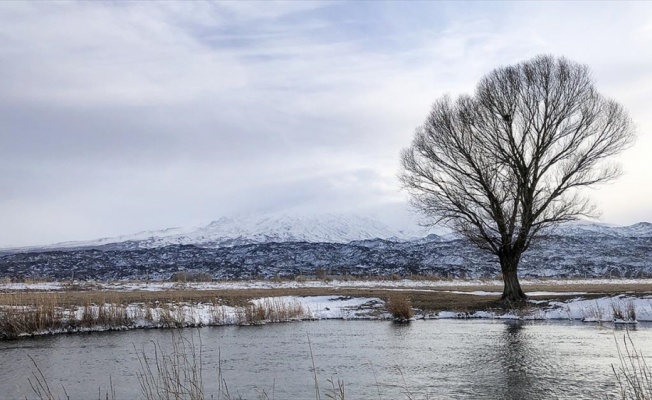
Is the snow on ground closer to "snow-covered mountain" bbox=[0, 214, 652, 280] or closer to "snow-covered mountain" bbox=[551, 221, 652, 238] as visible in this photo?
"snow-covered mountain" bbox=[0, 214, 652, 280]

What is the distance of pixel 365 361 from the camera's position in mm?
16703

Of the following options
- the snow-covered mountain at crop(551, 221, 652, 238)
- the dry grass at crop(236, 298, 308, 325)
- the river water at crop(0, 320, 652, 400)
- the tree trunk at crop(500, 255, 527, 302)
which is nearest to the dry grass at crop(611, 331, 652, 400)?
the river water at crop(0, 320, 652, 400)

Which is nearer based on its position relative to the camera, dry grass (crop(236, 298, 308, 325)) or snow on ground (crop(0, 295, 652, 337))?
snow on ground (crop(0, 295, 652, 337))

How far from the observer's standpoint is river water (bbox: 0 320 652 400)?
12.9 m

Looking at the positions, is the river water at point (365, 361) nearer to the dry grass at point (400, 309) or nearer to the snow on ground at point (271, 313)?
the snow on ground at point (271, 313)

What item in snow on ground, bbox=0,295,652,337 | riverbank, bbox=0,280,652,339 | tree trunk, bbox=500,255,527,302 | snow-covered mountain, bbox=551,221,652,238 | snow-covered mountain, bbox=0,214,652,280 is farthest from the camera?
snow-covered mountain, bbox=551,221,652,238

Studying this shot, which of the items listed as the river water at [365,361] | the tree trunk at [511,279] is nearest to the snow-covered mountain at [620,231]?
the tree trunk at [511,279]

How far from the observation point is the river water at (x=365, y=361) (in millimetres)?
12867

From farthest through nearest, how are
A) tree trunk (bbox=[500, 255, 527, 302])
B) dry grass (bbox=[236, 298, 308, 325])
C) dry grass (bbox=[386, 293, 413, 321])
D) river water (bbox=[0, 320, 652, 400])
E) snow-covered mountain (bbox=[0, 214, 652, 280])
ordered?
1. snow-covered mountain (bbox=[0, 214, 652, 280])
2. tree trunk (bbox=[500, 255, 527, 302])
3. dry grass (bbox=[386, 293, 413, 321])
4. dry grass (bbox=[236, 298, 308, 325])
5. river water (bbox=[0, 320, 652, 400])

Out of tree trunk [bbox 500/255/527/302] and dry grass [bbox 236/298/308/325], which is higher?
tree trunk [bbox 500/255/527/302]

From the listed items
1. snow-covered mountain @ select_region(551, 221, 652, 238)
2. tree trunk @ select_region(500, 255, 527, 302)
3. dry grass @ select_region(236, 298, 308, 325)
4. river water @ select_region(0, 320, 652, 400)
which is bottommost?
river water @ select_region(0, 320, 652, 400)

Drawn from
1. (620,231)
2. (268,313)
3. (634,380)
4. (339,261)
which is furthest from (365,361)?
(620,231)

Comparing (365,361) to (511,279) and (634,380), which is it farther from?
(511,279)

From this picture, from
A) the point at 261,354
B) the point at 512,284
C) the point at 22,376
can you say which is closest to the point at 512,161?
the point at 512,284
